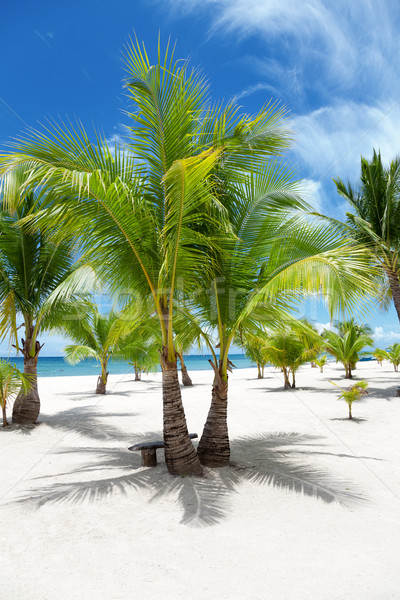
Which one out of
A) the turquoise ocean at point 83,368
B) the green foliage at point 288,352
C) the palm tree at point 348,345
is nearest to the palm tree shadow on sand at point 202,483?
the green foliage at point 288,352

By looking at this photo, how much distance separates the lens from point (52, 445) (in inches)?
271

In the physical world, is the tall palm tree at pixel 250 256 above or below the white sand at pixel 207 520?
above

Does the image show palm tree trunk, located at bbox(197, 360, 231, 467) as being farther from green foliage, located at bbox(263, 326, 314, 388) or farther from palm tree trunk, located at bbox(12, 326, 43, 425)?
green foliage, located at bbox(263, 326, 314, 388)

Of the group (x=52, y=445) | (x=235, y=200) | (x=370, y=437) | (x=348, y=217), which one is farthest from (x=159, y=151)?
(x=348, y=217)

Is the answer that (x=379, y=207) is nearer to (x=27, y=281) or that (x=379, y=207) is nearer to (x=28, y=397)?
(x=27, y=281)

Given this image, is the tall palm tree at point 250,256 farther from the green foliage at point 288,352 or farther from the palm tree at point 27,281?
the green foliage at point 288,352

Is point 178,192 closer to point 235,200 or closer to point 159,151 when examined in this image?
point 159,151

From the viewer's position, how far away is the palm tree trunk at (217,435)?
215 inches

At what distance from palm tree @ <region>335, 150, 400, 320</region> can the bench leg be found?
971cm

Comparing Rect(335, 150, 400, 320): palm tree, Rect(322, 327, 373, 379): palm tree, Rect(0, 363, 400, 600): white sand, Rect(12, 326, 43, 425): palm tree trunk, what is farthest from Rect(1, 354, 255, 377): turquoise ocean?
Rect(0, 363, 400, 600): white sand

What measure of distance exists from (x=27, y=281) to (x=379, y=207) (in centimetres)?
1117

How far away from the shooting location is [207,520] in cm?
382

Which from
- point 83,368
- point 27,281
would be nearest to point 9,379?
point 27,281

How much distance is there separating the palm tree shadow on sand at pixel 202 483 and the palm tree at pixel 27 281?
3002 mm
